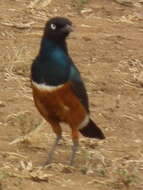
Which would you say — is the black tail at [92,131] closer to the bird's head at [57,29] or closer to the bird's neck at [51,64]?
the bird's neck at [51,64]

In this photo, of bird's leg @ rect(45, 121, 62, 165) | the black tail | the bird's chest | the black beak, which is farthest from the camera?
the black tail

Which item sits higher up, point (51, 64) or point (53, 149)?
point (51, 64)

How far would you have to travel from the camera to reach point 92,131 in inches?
330

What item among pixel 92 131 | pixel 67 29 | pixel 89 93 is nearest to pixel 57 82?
pixel 67 29

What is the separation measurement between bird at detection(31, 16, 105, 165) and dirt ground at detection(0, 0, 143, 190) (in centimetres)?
36

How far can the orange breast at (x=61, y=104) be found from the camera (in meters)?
7.71

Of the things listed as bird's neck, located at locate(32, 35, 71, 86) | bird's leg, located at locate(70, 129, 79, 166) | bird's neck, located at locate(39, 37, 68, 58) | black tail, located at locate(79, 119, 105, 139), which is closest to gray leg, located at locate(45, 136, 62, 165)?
bird's leg, located at locate(70, 129, 79, 166)

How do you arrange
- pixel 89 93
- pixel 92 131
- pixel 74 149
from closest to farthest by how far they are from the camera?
pixel 74 149 < pixel 92 131 < pixel 89 93

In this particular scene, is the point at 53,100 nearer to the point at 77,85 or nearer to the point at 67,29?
the point at 77,85

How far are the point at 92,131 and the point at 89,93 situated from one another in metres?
1.79

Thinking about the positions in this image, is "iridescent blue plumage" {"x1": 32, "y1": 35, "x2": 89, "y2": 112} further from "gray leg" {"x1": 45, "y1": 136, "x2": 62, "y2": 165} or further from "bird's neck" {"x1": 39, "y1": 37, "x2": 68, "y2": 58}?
"gray leg" {"x1": 45, "y1": 136, "x2": 62, "y2": 165}

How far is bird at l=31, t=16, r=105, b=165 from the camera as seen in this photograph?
25.3 ft

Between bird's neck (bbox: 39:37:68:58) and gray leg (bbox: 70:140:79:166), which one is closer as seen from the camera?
bird's neck (bbox: 39:37:68:58)

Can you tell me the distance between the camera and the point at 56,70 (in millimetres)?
7801
